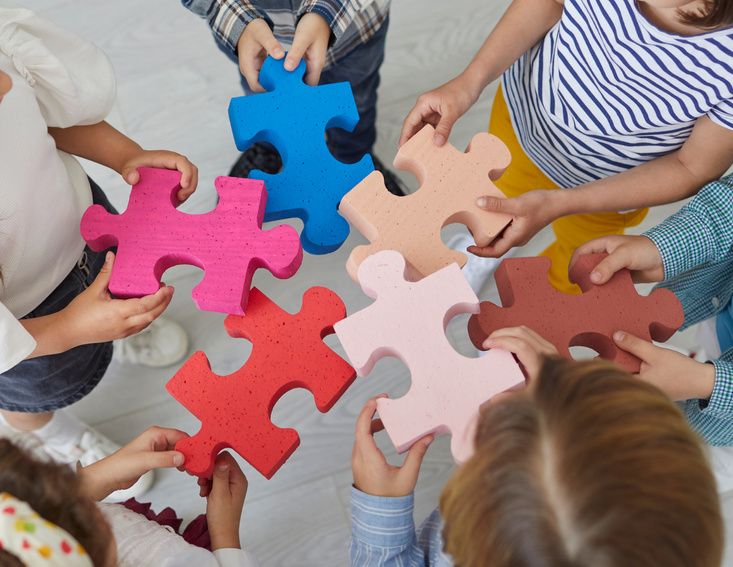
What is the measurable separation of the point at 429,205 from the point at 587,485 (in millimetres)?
407

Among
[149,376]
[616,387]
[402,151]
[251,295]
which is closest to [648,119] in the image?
[402,151]

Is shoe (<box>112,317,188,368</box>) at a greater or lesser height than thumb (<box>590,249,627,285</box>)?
lesser

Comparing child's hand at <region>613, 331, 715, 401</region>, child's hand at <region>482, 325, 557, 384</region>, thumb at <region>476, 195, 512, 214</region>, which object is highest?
thumb at <region>476, 195, 512, 214</region>

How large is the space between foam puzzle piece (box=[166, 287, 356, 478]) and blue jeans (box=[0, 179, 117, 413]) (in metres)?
0.28

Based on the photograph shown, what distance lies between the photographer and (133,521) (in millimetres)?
686

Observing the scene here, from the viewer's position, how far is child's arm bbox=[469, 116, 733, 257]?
29.7 inches

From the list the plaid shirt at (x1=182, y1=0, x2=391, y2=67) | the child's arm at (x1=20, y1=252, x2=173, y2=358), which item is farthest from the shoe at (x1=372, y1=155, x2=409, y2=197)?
the child's arm at (x1=20, y1=252, x2=173, y2=358)

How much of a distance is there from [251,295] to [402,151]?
29 cm

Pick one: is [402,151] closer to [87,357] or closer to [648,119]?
[648,119]

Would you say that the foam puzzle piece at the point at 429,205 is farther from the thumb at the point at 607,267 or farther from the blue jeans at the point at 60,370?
the blue jeans at the point at 60,370

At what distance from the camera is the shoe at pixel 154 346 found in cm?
123

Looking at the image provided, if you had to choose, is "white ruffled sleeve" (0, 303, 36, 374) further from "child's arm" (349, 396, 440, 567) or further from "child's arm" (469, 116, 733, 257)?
"child's arm" (469, 116, 733, 257)

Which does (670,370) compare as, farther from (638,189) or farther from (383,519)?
(383,519)

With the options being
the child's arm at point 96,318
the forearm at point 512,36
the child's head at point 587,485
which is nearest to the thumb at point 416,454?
the child's head at point 587,485
